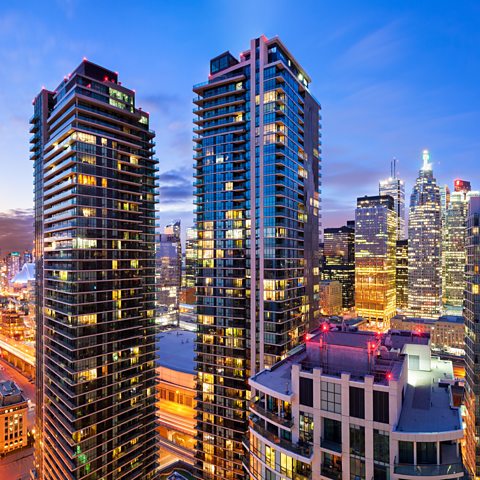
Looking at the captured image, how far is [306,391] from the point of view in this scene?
133ft

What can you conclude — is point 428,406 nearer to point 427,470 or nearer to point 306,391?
point 427,470

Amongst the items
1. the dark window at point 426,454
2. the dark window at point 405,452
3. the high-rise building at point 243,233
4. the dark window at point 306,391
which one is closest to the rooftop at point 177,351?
the high-rise building at point 243,233

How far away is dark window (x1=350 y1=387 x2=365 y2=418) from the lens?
37.1 meters

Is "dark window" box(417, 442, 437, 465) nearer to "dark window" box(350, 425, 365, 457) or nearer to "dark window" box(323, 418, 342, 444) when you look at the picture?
"dark window" box(350, 425, 365, 457)

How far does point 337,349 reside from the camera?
142 feet

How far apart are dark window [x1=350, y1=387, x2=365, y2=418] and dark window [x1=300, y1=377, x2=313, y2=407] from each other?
15.4ft

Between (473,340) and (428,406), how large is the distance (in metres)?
59.1

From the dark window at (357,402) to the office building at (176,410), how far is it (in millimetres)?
89514

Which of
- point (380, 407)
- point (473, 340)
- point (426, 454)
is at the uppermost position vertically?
point (380, 407)

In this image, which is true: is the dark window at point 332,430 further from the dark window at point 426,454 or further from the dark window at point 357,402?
the dark window at point 426,454

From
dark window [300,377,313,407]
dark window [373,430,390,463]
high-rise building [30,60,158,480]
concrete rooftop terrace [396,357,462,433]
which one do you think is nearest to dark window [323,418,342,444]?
dark window [300,377,313,407]

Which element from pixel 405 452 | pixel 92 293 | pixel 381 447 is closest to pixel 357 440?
pixel 381 447

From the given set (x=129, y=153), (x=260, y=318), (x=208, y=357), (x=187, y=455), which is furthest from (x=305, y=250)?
(x=187, y=455)

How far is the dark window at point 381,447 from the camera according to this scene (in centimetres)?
3579
